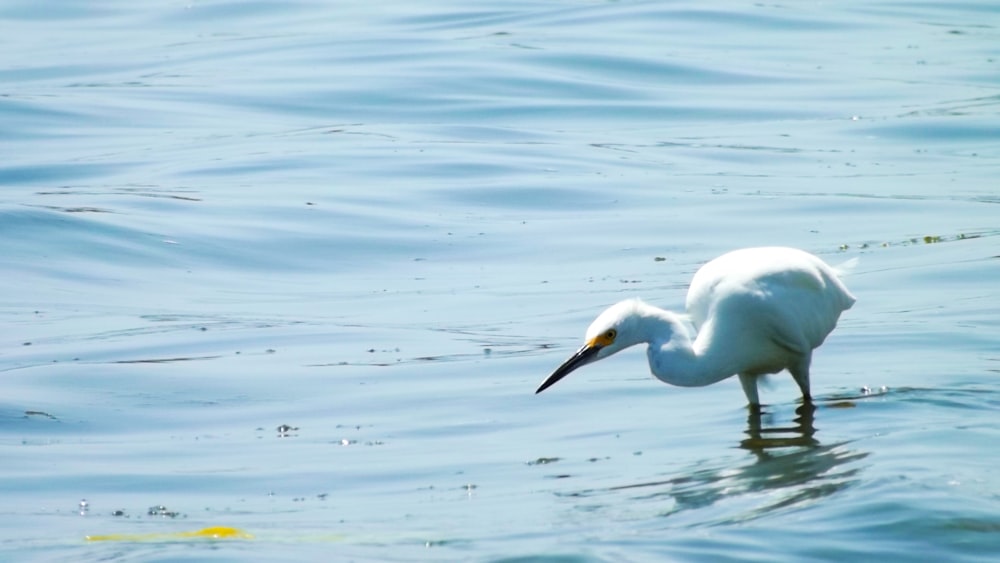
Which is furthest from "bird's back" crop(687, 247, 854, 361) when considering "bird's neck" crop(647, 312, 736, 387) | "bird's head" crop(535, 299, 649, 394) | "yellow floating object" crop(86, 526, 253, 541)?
"yellow floating object" crop(86, 526, 253, 541)

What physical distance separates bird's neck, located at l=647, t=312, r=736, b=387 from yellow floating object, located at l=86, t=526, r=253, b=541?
7.88 ft

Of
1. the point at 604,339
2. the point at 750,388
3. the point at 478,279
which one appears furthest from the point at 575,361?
the point at 478,279

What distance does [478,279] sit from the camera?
11.7 m

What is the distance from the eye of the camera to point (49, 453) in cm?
788

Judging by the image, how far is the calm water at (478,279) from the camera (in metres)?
6.66

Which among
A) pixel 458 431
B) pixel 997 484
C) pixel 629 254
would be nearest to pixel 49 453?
pixel 458 431

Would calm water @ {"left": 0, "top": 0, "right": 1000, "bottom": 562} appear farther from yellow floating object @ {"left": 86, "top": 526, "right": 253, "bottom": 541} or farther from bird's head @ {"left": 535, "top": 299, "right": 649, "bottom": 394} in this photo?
bird's head @ {"left": 535, "top": 299, "right": 649, "bottom": 394}

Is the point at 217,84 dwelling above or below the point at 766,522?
above

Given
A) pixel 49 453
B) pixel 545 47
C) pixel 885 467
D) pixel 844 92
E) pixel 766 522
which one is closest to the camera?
pixel 766 522

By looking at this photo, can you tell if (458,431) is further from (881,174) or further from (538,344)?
(881,174)

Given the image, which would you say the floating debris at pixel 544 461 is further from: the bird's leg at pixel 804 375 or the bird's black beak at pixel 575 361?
the bird's leg at pixel 804 375

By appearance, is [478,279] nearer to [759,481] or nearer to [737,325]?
[737,325]

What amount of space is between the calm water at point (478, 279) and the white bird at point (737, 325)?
288 mm

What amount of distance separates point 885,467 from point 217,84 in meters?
14.1
